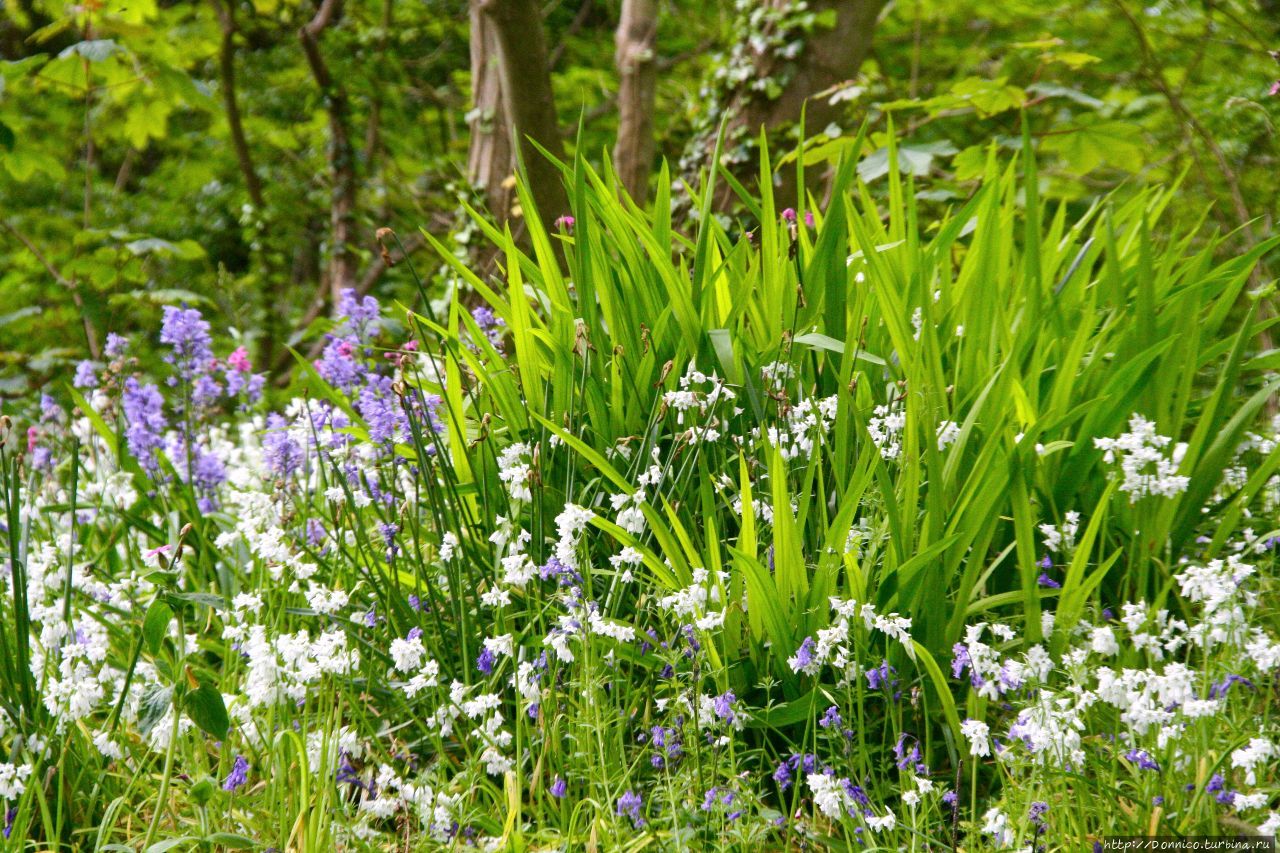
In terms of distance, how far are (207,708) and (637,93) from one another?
3.71 m

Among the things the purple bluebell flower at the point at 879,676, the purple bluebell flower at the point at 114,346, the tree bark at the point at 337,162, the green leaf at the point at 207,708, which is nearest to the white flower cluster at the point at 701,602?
the purple bluebell flower at the point at 879,676

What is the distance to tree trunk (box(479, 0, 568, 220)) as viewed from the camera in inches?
155

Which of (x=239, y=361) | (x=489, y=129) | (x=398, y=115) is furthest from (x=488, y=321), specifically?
(x=398, y=115)

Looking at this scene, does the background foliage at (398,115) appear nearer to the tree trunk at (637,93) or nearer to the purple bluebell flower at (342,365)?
the tree trunk at (637,93)

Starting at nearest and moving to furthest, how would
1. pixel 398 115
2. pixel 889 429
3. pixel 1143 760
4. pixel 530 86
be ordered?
pixel 1143 760 → pixel 889 429 → pixel 530 86 → pixel 398 115

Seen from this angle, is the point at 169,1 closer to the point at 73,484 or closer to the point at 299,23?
the point at 299,23

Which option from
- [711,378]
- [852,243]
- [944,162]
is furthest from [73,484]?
[944,162]

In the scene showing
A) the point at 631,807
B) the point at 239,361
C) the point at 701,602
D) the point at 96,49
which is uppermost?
the point at 96,49

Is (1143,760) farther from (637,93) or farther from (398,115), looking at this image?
(398,115)

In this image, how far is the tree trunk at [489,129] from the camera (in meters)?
4.40

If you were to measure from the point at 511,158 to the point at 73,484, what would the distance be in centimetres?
271

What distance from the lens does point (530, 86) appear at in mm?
4117

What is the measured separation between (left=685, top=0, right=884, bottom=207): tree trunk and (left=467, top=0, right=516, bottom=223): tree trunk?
84cm

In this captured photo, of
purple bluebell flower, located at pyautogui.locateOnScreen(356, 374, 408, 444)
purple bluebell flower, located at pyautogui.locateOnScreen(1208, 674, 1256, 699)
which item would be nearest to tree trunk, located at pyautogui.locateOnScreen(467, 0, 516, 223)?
purple bluebell flower, located at pyautogui.locateOnScreen(356, 374, 408, 444)
